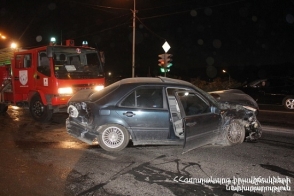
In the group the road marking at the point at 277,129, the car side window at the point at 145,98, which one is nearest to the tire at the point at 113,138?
the car side window at the point at 145,98

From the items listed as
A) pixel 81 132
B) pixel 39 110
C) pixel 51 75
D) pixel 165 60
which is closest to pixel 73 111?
pixel 81 132

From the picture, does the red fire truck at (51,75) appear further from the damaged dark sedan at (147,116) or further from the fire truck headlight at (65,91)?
the damaged dark sedan at (147,116)

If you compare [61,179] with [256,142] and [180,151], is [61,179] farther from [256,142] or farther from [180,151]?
[256,142]

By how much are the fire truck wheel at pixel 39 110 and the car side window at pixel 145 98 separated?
177 inches

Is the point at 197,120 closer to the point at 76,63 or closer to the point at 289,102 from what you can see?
the point at 76,63

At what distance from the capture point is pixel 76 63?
9695 millimetres

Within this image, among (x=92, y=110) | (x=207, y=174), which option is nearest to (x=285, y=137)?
(x=207, y=174)

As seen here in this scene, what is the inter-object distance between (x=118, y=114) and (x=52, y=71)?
4.10 meters

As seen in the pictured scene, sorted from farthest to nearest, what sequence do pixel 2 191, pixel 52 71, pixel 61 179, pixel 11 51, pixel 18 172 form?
pixel 11 51 → pixel 52 71 → pixel 18 172 → pixel 61 179 → pixel 2 191

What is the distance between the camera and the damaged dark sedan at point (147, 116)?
5.92 m

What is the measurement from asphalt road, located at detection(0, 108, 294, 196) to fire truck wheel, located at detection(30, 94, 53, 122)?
2426mm

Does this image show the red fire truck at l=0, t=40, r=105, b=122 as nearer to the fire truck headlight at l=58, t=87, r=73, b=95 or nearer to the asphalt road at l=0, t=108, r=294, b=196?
the fire truck headlight at l=58, t=87, r=73, b=95

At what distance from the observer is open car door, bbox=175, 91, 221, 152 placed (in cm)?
553

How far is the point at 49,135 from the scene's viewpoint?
25.2 feet
